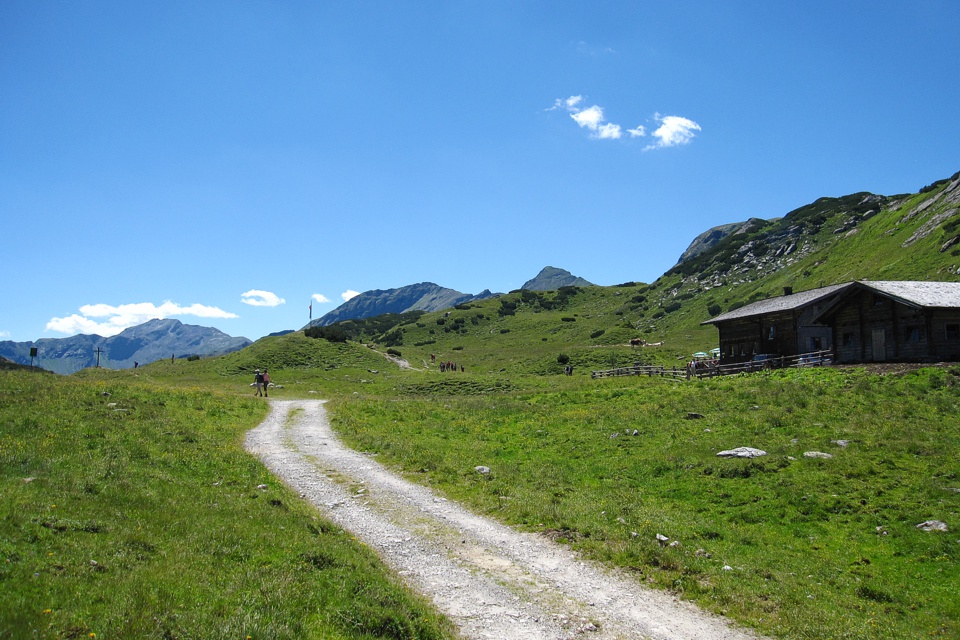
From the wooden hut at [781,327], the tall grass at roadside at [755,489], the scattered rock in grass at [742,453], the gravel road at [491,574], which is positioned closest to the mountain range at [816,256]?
the wooden hut at [781,327]

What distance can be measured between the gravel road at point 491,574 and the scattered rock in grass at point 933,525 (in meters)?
6.96

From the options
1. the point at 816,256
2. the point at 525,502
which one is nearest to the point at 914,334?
the point at 525,502

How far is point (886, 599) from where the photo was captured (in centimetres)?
1032

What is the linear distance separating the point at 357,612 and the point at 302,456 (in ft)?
48.6

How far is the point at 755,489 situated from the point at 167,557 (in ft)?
48.8

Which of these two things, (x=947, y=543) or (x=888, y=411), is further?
(x=888, y=411)

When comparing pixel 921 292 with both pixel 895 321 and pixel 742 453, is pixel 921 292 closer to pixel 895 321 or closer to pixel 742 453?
Result: pixel 895 321

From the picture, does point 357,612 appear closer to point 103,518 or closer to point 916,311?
point 103,518

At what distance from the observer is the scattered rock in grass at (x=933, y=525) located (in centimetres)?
1272

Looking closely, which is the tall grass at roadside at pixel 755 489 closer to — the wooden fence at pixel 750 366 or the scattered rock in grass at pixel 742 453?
the scattered rock in grass at pixel 742 453

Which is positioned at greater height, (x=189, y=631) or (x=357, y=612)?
(x=189, y=631)

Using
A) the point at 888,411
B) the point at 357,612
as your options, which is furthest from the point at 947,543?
the point at 888,411

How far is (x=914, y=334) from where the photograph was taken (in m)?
42.6

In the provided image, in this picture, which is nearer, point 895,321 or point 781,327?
point 895,321
